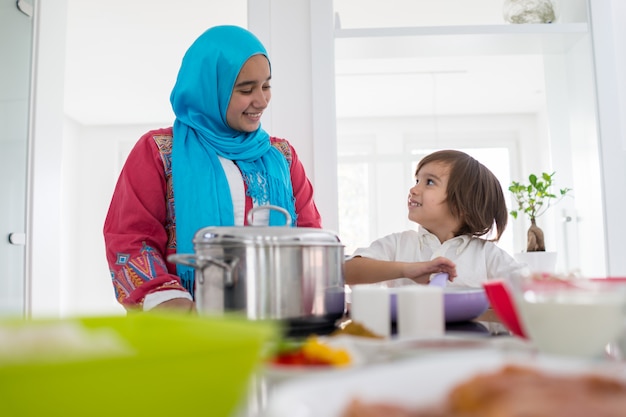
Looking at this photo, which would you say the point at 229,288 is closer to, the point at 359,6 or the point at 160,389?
the point at 160,389

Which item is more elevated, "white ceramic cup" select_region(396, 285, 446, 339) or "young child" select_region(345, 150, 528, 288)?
"young child" select_region(345, 150, 528, 288)

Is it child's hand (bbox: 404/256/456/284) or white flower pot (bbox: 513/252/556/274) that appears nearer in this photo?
child's hand (bbox: 404/256/456/284)

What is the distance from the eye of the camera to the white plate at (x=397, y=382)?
340 millimetres

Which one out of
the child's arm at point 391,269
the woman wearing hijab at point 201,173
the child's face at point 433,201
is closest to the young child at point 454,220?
the child's face at point 433,201

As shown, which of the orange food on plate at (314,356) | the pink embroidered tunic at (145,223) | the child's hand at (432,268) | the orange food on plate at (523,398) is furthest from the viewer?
the pink embroidered tunic at (145,223)

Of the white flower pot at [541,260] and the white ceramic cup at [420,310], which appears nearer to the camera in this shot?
the white ceramic cup at [420,310]

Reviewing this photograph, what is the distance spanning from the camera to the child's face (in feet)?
6.14

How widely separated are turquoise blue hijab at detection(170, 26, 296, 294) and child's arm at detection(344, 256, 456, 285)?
9.3 inches

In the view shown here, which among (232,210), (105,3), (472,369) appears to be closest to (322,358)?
(472,369)

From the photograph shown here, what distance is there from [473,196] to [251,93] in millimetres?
793

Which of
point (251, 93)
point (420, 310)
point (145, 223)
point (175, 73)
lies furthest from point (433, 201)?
point (175, 73)

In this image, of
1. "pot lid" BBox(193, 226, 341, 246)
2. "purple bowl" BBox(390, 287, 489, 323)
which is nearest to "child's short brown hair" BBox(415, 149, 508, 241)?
"purple bowl" BBox(390, 287, 489, 323)

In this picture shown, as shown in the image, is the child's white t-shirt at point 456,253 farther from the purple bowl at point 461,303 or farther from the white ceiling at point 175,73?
the white ceiling at point 175,73

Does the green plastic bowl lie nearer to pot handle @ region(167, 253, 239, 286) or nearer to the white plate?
the white plate
